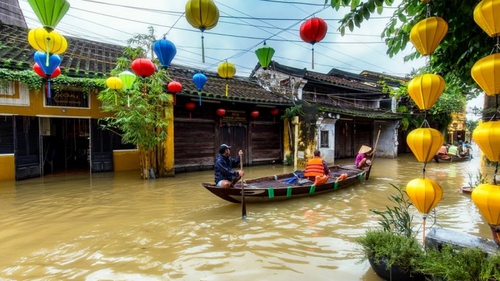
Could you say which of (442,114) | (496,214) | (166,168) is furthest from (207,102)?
(442,114)

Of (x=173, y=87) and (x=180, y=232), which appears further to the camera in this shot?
(x=173, y=87)

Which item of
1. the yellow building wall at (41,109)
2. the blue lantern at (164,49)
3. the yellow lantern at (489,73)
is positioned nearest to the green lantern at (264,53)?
the blue lantern at (164,49)

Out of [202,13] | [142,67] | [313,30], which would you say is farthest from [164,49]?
[313,30]

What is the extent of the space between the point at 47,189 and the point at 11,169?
2.17 metres

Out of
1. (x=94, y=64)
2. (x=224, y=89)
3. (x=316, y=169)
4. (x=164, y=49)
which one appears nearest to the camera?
(x=164, y=49)

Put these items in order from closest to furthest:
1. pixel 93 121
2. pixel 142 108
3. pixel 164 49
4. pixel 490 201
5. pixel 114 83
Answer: pixel 490 201, pixel 164 49, pixel 114 83, pixel 142 108, pixel 93 121

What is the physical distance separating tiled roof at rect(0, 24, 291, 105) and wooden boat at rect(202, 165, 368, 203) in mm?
4818

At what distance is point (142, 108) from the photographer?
9.02m

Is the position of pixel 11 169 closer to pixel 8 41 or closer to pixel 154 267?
pixel 8 41

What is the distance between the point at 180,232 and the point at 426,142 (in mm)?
4085

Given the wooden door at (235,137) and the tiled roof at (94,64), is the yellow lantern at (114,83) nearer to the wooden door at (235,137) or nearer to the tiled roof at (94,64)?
the tiled roof at (94,64)

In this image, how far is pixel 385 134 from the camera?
19.8 m

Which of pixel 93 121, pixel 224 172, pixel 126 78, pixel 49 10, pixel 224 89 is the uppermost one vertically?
pixel 224 89

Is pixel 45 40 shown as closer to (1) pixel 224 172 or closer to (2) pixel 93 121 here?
(1) pixel 224 172
